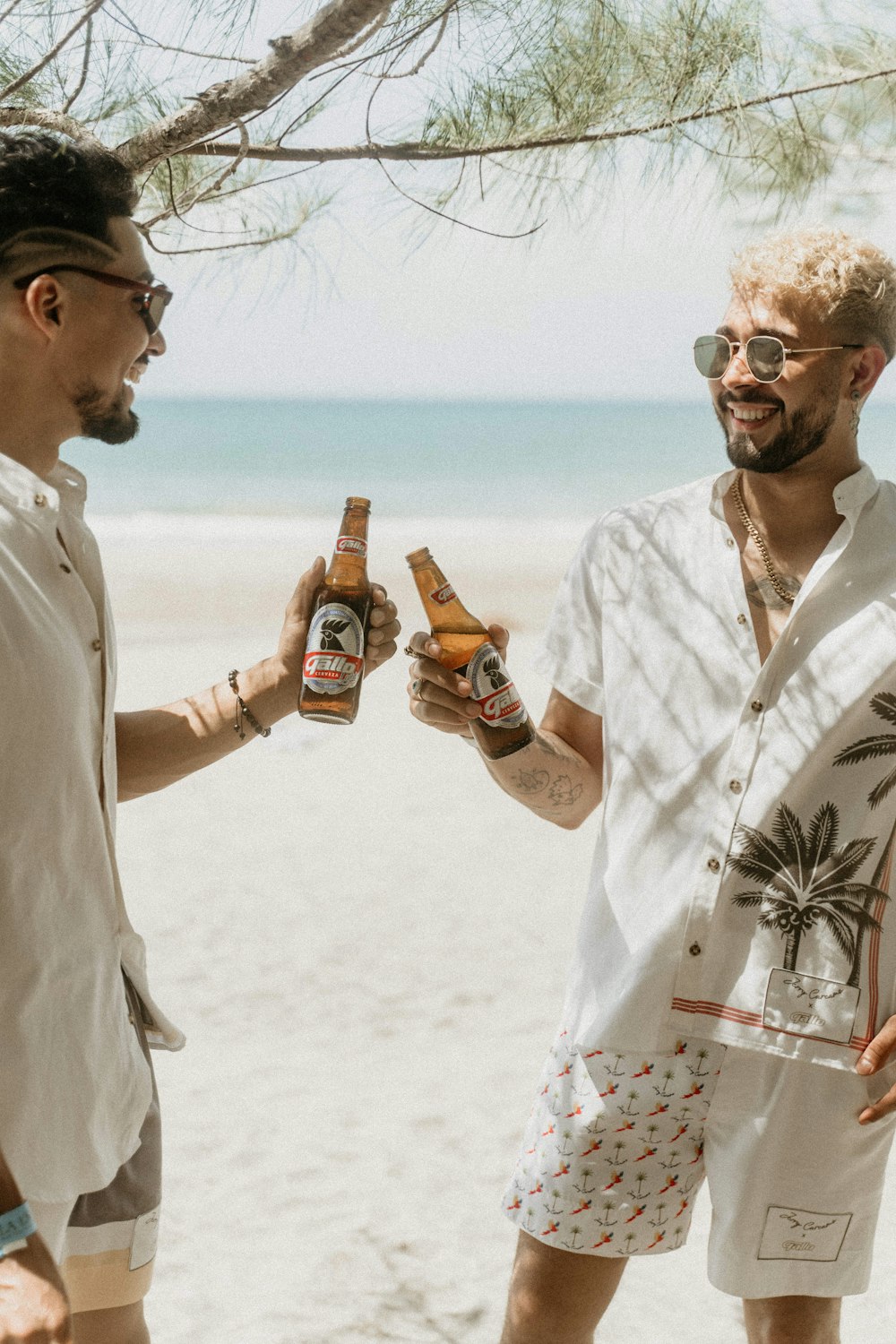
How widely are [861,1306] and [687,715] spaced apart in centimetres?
173

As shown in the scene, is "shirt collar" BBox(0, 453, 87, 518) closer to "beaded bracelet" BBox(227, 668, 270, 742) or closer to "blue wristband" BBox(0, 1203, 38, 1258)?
"beaded bracelet" BBox(227, 668, 270, 742)

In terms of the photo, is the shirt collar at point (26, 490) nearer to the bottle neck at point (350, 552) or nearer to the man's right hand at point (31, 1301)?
the bottle neck at point (350, 552)

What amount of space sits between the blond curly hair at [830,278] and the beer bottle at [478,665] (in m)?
0.70

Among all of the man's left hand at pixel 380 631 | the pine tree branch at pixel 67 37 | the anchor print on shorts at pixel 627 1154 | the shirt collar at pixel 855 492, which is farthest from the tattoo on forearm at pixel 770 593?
the pine tree branch at pixel 67 37

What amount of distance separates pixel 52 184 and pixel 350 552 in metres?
0.70

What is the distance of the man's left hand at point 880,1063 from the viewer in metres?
1.96

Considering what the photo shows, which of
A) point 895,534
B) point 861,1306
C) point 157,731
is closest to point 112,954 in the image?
point 157,731

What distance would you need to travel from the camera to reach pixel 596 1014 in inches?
82.1

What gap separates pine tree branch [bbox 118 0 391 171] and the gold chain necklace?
95cm

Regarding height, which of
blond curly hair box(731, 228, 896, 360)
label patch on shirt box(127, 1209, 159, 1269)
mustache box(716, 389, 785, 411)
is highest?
blond curly hair box(731, 228, 896, 360)

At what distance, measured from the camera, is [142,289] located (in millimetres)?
1852

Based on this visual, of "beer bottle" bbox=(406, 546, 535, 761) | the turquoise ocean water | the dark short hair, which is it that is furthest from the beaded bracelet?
the turquoise ocean water

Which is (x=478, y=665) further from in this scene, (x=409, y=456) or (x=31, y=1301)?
(x=409, y=456)

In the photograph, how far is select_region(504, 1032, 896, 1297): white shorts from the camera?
6.56ft
